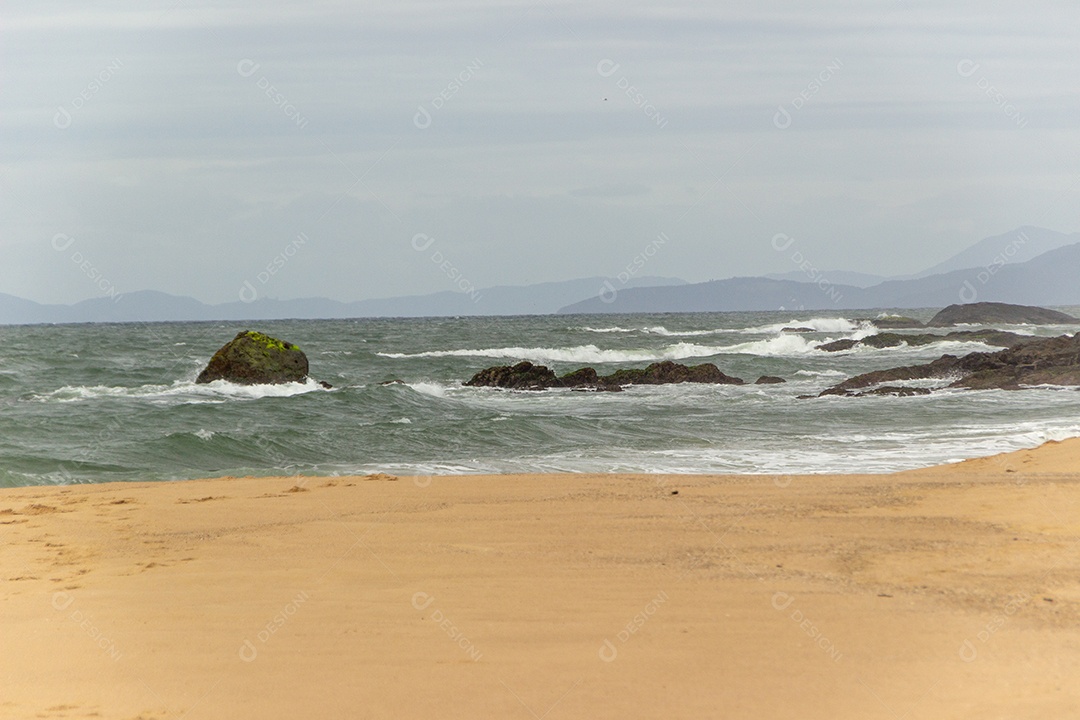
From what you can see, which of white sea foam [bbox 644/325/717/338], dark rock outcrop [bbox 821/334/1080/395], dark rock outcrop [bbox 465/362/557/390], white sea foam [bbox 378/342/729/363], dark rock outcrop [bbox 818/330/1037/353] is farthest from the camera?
white sea foam [bbox 644/325/717/338]

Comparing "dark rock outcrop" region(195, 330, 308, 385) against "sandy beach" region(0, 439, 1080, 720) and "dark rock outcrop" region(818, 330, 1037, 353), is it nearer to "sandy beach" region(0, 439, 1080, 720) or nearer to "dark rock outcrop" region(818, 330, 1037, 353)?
"sandy beach" region(0, 439, 1080, 720)

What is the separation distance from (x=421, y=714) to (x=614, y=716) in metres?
0.75

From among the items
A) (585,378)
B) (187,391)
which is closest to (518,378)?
(585,378)

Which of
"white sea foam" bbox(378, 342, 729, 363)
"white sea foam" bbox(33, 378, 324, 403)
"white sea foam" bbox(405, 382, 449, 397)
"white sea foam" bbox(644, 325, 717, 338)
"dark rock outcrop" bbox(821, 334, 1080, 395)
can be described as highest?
"dark rock outcrop" bbox(821, 334, 1080, 395)

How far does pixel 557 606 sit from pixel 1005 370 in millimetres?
18757

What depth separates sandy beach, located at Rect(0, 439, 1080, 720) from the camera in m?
4.01

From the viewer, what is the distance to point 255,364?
867 inches

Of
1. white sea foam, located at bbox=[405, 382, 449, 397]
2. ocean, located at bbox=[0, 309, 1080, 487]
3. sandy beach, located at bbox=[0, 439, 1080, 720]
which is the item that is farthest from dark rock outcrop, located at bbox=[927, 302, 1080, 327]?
sandy beach, located at bbox=[0, 439, 1080, 720]

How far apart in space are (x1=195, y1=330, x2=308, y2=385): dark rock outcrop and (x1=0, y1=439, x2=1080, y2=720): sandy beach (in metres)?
13.9

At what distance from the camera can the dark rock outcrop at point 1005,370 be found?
797 inches

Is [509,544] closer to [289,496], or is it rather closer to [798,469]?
[289,496]

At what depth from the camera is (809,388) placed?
23.3 m

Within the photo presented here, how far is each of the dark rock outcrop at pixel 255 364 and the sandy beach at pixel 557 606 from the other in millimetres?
13883

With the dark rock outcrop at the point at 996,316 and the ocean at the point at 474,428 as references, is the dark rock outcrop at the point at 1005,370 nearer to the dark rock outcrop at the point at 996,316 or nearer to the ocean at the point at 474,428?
the ocean at the point at 474,428
